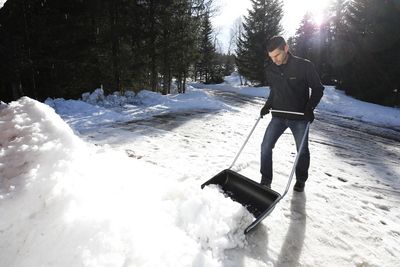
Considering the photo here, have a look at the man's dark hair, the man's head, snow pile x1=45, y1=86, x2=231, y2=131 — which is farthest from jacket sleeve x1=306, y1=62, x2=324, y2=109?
snow pile x1=45, y1=86, x2=231, y2=131

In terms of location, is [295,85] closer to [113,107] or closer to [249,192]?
[249,192]

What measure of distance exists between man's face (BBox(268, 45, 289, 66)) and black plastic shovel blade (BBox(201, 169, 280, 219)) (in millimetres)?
1574

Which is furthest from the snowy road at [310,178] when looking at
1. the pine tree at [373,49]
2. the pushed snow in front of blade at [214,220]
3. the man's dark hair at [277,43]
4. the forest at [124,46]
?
the pine tree at [373,49]

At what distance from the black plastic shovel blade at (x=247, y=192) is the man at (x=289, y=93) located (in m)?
0.67

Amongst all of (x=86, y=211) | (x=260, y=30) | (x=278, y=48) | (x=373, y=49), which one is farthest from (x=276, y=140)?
(x=260, y=30)

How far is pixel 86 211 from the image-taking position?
2.75 metres

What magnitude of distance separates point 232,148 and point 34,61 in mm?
10135

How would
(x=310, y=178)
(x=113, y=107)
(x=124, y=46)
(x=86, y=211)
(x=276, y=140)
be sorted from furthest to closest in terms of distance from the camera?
1. (x=124, y=46)
2. (x=113, y=107)
3. (x=310, y=178)
4. (x=276, y=140)
5. (x=86, y=211)

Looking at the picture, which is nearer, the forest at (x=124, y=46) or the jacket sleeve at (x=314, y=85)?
the jacket sleeve at (x=314, y=85)

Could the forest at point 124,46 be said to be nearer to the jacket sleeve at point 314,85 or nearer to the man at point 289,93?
the man at point 289,93

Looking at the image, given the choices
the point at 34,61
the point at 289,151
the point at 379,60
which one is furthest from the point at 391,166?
the point at 379,60

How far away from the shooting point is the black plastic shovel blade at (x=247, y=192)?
3.54 m

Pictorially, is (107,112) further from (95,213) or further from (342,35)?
(342,35)

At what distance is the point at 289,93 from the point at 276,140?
704 millimetres
